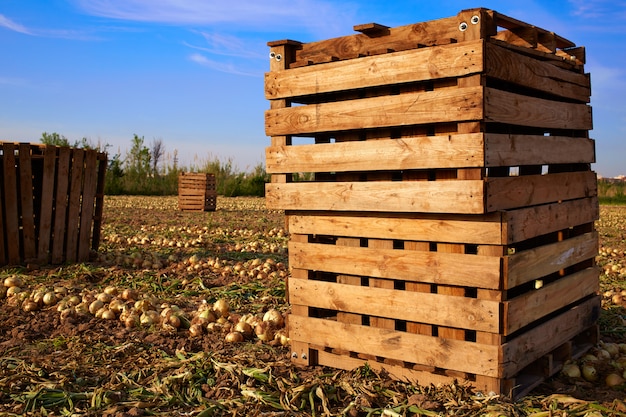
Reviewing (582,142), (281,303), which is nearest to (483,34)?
(582,142)

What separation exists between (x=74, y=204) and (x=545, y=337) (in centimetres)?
796

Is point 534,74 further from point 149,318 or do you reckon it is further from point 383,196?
point 149,318

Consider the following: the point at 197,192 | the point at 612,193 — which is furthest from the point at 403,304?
the point at 612,193

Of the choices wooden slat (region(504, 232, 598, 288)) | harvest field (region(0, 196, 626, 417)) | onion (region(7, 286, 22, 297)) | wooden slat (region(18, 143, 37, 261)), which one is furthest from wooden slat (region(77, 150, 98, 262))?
wooden slat (region(504, 232, 598, 288))

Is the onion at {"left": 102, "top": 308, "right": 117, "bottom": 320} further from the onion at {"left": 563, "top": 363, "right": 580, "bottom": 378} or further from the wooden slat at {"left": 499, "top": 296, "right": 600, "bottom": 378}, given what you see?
the onion at {"left": 563, "top": 363, "right": 580, "bottom": 378}

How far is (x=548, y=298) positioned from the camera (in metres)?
4.71

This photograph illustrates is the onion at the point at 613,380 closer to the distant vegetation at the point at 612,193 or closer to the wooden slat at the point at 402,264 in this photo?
the wooden slat at the point at 402,264

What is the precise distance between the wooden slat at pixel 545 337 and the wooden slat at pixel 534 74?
1837 millimetres

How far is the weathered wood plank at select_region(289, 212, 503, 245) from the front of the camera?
4.09m

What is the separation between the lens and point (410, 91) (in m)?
4.42

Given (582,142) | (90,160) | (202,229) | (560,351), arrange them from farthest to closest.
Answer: (202,229) < (90,160) < (582,142) < (560,351)

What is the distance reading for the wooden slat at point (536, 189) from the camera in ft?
13.3

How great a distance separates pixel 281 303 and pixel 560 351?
3115 millimetres

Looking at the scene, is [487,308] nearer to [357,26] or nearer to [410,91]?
[410,91]
